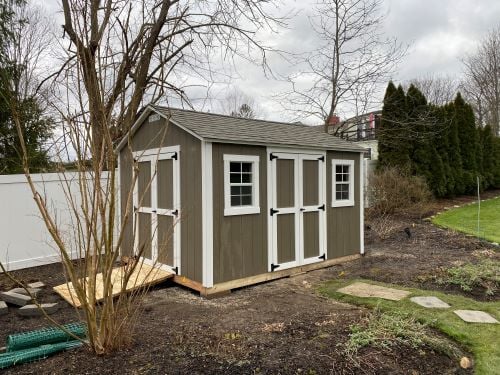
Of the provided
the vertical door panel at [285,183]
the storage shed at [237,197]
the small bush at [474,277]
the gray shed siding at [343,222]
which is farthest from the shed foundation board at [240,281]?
the small bush at [474,277]

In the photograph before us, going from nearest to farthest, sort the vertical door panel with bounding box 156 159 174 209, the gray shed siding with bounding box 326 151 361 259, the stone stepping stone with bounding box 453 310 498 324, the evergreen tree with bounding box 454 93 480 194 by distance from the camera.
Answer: the stone stepping stone with bounding box 453 310 498 324 → the vertical door panel with bounding box 156 159 174 209 → the gray shed siding with bounding box 326 151 361 259 → the evergreen tree with bounding box 454 93 480 194

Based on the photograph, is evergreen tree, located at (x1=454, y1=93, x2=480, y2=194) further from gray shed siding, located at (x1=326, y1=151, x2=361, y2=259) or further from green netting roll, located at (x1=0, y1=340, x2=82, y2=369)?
green netting roll, located at (x1=0, y1=340, x2=82, y2=369)

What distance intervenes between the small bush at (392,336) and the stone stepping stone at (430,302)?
76 cm

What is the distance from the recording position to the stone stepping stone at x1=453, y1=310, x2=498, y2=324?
3.84 m

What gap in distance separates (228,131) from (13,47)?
11.4 m

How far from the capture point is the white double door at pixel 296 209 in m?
5.59

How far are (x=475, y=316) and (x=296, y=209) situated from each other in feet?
9.08

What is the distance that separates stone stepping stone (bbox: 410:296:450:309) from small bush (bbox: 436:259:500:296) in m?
0.79

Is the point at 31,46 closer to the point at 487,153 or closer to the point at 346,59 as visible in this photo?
the point at 346,59

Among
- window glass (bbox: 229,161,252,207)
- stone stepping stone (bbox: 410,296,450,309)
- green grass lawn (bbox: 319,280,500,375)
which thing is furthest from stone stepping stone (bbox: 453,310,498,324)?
window glass (bbox: 229,161,252,207)

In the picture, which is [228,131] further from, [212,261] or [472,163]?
[472,163]

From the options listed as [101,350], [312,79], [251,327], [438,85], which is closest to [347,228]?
[251,327]

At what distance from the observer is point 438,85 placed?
2600 cm

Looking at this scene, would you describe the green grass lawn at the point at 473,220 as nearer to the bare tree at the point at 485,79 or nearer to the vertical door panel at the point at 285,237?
the vertical door panel at the point at 285,237
